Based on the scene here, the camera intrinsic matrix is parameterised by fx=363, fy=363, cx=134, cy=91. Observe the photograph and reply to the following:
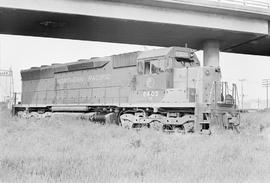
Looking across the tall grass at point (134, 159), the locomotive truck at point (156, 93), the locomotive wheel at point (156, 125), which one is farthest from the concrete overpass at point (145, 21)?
the tall grass at point (134, 159)

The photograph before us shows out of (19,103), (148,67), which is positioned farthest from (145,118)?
(19,103)

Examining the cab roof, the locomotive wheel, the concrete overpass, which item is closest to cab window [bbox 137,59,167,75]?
the cab roof

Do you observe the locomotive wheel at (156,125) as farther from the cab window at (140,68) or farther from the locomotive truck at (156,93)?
the cab window at (140,68)

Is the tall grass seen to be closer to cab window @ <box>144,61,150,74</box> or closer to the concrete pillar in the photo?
cab window @ <box>144,61,150,74</box>

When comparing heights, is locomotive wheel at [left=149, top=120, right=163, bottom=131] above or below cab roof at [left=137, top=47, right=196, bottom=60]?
below

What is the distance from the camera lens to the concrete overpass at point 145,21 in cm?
1775

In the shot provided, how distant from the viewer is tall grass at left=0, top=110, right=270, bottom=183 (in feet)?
18.1

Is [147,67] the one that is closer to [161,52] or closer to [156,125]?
[161,52]

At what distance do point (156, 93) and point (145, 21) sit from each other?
22.1 ft

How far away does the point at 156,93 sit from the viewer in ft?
44.5

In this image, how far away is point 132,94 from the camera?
14.6 meters

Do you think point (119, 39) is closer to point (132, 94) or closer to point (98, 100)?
point (98, 100)

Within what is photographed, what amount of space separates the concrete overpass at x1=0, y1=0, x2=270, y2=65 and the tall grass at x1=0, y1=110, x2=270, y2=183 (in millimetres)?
9011

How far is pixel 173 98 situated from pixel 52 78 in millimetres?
9307
